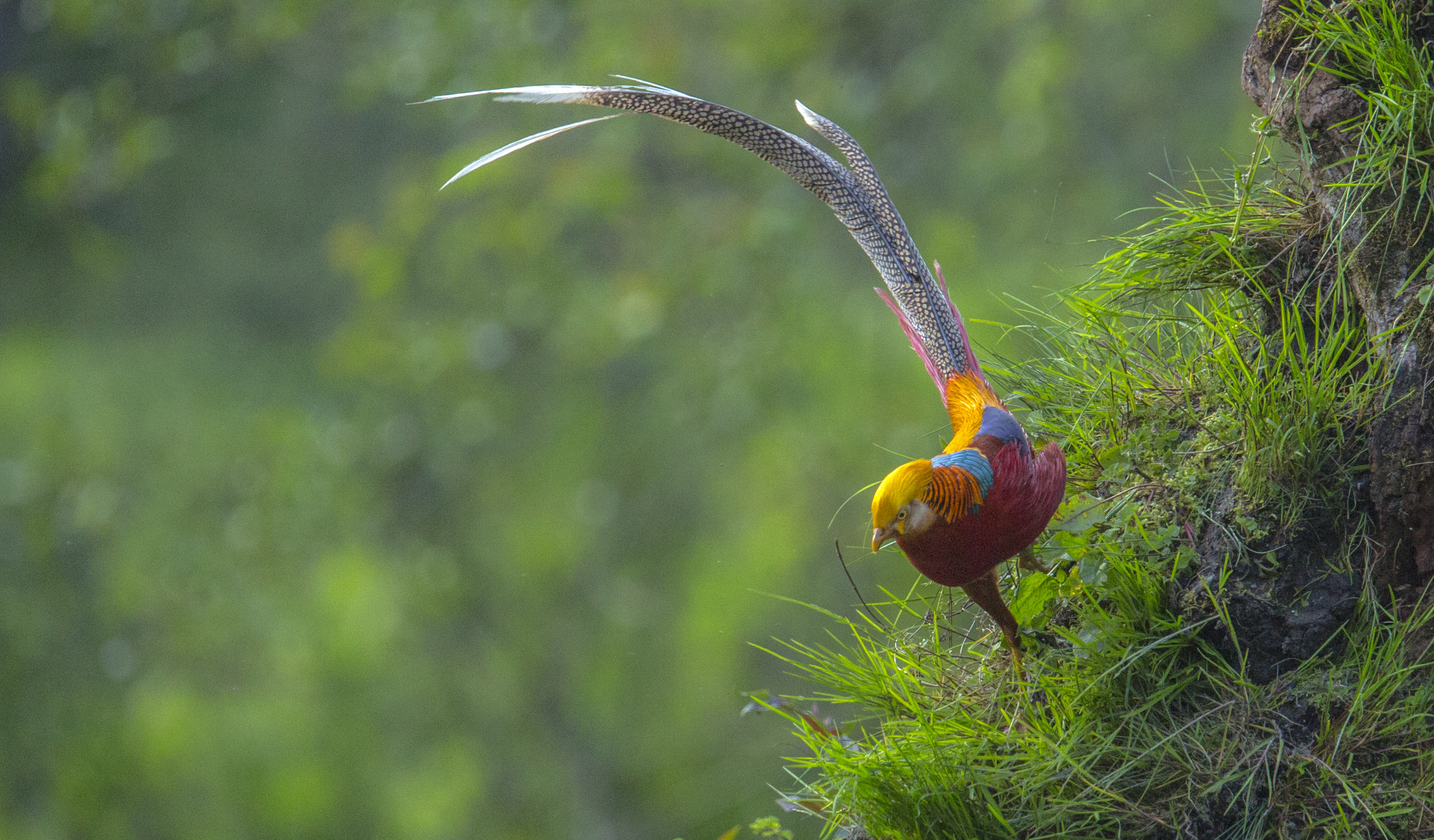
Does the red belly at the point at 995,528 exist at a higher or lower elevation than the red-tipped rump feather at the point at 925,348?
lower

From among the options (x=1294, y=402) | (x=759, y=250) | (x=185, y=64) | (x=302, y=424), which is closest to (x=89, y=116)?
(x=185, y=64)

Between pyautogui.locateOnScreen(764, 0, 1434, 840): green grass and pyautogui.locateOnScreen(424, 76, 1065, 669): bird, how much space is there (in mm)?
64

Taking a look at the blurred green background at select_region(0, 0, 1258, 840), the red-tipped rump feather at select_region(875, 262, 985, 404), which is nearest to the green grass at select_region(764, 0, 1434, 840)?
the red-tipped rump feather at select_region(875, 262, 985, 404)

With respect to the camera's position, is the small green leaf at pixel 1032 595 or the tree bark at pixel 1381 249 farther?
the small green leaf at pixel 1032 595

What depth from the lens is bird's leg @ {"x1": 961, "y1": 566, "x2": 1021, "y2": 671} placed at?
74cm

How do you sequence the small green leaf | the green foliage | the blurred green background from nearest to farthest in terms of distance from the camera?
1. the green foliage
2. the small green leaf
3. the blurred green background

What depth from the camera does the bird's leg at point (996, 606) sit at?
0.74 metres

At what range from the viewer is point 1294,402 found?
71 centimetres

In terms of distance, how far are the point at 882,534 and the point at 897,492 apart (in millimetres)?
32

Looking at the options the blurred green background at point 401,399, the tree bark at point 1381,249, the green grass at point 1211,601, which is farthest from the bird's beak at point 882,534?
the blurred green background at point 401,399

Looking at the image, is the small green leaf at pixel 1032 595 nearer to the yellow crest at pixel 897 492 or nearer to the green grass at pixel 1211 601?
the green grass at pixel 1211 601

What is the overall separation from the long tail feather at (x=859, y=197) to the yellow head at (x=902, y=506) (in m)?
0.20

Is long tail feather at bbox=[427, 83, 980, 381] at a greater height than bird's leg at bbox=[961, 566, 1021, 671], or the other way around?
long tail feather at bbox=[427, 83, 980, 381]

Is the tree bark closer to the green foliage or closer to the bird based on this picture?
the green foliage
